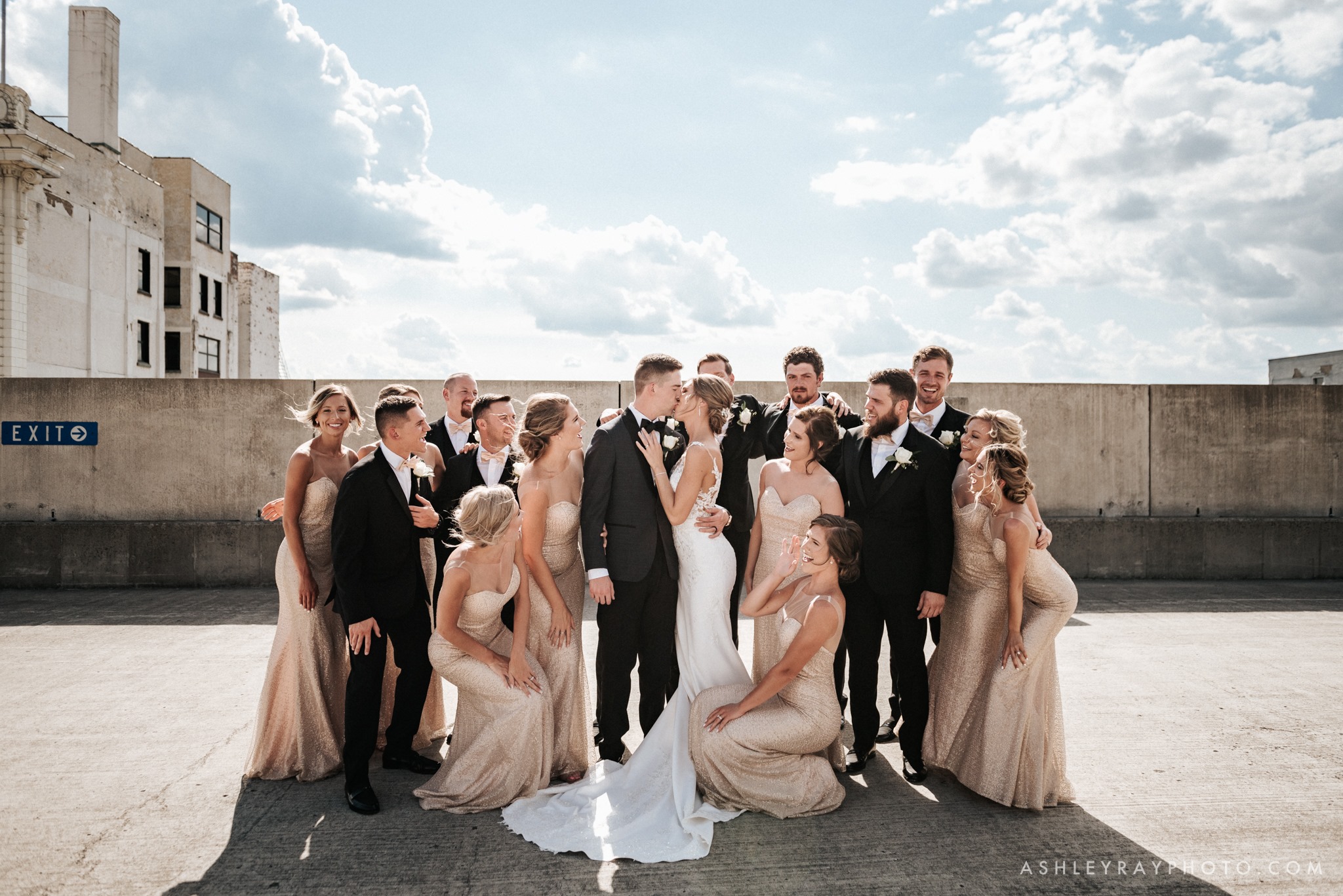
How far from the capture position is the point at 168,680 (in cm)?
544

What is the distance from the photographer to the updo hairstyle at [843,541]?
355 centimetres

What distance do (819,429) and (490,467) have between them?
6.60 ft

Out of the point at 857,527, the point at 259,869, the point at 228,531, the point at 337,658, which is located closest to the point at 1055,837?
the point at 857,527

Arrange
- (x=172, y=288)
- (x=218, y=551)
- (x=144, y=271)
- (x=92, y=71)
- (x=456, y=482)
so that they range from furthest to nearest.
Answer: (x=172, y=288), (x=144, y=271), (x=92, y=71), (x=218, y=551), (x=456, y=482)

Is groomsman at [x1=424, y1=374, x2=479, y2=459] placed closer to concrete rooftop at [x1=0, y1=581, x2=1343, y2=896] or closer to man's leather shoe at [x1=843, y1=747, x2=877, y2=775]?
concrete rooftop at [x1=0, y1=581, x2=1343, y2=896]

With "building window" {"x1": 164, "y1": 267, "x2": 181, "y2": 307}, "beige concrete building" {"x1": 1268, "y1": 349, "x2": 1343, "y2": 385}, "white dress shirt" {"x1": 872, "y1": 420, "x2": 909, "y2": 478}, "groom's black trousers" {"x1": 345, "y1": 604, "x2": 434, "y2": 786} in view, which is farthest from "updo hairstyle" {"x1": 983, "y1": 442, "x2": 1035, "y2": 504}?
"building window" {"x1": 164, "y1": 267, "x2": 181, "y2": 307}

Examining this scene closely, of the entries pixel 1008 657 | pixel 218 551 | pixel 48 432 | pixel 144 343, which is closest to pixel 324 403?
pixel 1008 657

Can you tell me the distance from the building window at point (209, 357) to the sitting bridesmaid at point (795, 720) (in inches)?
1556

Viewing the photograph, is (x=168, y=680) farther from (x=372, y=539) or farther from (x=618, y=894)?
(x=618, y=894)

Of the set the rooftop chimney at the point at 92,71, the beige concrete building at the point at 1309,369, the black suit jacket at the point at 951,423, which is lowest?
the black suit jacket at the point at 951,423

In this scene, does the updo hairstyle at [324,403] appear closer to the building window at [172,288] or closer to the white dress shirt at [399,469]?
the white dress shirt at [399,469]

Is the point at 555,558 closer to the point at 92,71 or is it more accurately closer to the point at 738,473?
the point at 738,473

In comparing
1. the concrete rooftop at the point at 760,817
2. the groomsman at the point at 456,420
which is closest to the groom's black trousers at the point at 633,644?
the concrete rooftop at the point at 760,817

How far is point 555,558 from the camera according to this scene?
13.1 feet
